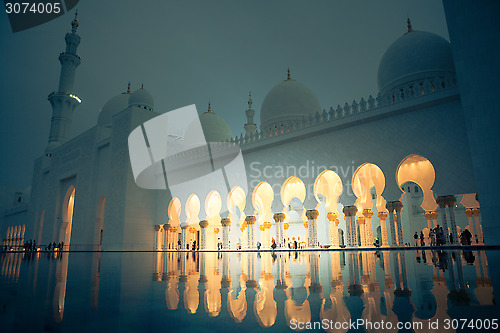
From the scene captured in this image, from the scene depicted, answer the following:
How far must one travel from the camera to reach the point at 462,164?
701 centimetres

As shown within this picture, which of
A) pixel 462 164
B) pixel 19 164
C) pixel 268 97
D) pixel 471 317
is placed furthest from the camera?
pixel 19 164

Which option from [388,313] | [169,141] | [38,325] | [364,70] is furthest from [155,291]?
[364,70]

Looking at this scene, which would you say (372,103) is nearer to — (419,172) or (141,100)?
(419,172)

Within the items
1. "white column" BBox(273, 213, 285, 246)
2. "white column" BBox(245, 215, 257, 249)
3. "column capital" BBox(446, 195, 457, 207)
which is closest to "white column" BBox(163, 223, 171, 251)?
"white column" BBox(245, 215, 257, 249)

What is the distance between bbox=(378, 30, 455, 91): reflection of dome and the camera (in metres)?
9.96

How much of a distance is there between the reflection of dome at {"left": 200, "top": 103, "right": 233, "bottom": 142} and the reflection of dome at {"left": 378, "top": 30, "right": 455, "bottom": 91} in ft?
26.5

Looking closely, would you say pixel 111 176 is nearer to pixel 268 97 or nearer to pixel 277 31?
pixel 268 97

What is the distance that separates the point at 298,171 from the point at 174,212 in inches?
243

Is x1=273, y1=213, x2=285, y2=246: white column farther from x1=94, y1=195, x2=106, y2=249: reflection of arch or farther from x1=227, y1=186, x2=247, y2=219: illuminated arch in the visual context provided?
x1=94, y1=195, x2=106, y2=249: reflection of arch

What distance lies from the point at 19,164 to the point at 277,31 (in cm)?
2498

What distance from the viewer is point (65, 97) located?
17.3m

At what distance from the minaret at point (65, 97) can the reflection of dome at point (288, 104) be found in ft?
37.4

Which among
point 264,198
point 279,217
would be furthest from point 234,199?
point 279,217

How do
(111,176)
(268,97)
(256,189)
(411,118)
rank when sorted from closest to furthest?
(411,118) < (256,189) < (111,176) < (268,97)
